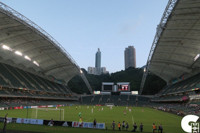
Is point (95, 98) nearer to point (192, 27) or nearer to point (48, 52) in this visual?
point (48, 52)

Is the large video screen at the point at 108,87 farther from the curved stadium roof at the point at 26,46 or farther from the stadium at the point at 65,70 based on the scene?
the curved stadium roof at the point at 26,46

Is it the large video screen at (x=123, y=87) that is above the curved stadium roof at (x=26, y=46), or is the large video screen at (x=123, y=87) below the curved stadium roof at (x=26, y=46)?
below

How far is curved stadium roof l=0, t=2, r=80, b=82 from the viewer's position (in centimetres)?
3588

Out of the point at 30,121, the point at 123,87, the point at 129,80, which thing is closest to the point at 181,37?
the point at 30,121

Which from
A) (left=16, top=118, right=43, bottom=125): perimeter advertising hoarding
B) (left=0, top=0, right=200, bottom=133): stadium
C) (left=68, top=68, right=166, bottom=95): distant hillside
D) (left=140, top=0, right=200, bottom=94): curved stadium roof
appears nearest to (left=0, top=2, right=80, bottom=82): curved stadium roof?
(left=0, top=0, right=200, bottom=133): stadium

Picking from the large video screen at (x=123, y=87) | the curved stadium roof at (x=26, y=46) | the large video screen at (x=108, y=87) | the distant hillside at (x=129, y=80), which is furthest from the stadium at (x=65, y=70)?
the distant hillside at (x=129, y=80)

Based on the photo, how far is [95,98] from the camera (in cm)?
10088

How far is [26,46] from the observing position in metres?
49.9

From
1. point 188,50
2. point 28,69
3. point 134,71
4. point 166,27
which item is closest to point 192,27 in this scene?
point 166,27

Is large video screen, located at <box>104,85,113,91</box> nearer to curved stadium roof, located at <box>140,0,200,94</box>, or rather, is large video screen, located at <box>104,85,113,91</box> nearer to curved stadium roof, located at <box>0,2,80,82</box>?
curved stadium roof, located at <box>0,2,80,82</box>

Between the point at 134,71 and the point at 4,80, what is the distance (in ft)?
386

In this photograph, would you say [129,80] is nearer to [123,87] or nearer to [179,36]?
[123,87]

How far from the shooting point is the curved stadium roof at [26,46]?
35875mm

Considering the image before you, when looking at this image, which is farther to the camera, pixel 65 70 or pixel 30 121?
pixel 65 70
